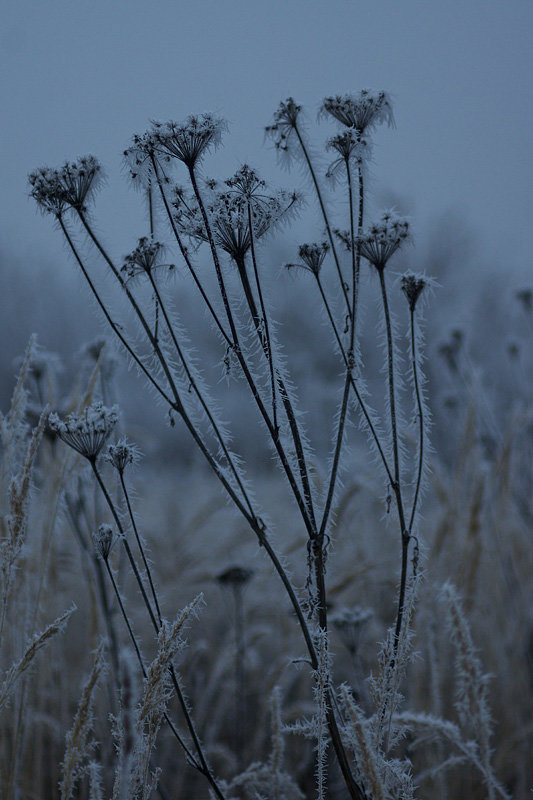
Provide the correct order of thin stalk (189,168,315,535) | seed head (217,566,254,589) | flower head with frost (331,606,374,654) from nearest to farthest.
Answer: thin stalk (189,168,315,535)
flower head with frost (331,606,374,654)
seed head (217,566,254,589)

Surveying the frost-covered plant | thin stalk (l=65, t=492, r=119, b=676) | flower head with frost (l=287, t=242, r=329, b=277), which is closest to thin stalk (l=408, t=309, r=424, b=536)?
the frost-covered plant

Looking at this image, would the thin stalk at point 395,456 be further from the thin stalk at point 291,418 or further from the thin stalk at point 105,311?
the thin stalk at point 105,311

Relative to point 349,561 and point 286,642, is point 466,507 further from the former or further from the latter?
point 349,561

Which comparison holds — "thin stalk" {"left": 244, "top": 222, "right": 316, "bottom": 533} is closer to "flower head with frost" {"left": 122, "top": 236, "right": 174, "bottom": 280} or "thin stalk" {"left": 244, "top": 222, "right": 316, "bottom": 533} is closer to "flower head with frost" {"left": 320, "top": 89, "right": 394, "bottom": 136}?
"flower head with frost" {"left": 122, "top": 236, "right": 174, "bottom": 280}

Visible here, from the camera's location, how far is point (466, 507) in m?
2.10

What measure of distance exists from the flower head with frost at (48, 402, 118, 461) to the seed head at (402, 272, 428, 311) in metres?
0.40

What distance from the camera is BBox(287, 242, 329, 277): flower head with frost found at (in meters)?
0.88

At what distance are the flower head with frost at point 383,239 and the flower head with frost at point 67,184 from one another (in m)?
0.34

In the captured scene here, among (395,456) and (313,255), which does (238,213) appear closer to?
(313,255)

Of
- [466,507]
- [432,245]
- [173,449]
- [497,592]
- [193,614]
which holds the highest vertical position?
[432,245]

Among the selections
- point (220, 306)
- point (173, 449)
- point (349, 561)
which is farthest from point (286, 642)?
point (173, 449)

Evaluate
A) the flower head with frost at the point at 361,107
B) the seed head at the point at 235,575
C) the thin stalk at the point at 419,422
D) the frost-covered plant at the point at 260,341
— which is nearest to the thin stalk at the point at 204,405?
the frost-covered plant at the point at 260,341

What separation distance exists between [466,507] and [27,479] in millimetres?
1506

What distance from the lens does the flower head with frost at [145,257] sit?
2.71ft
